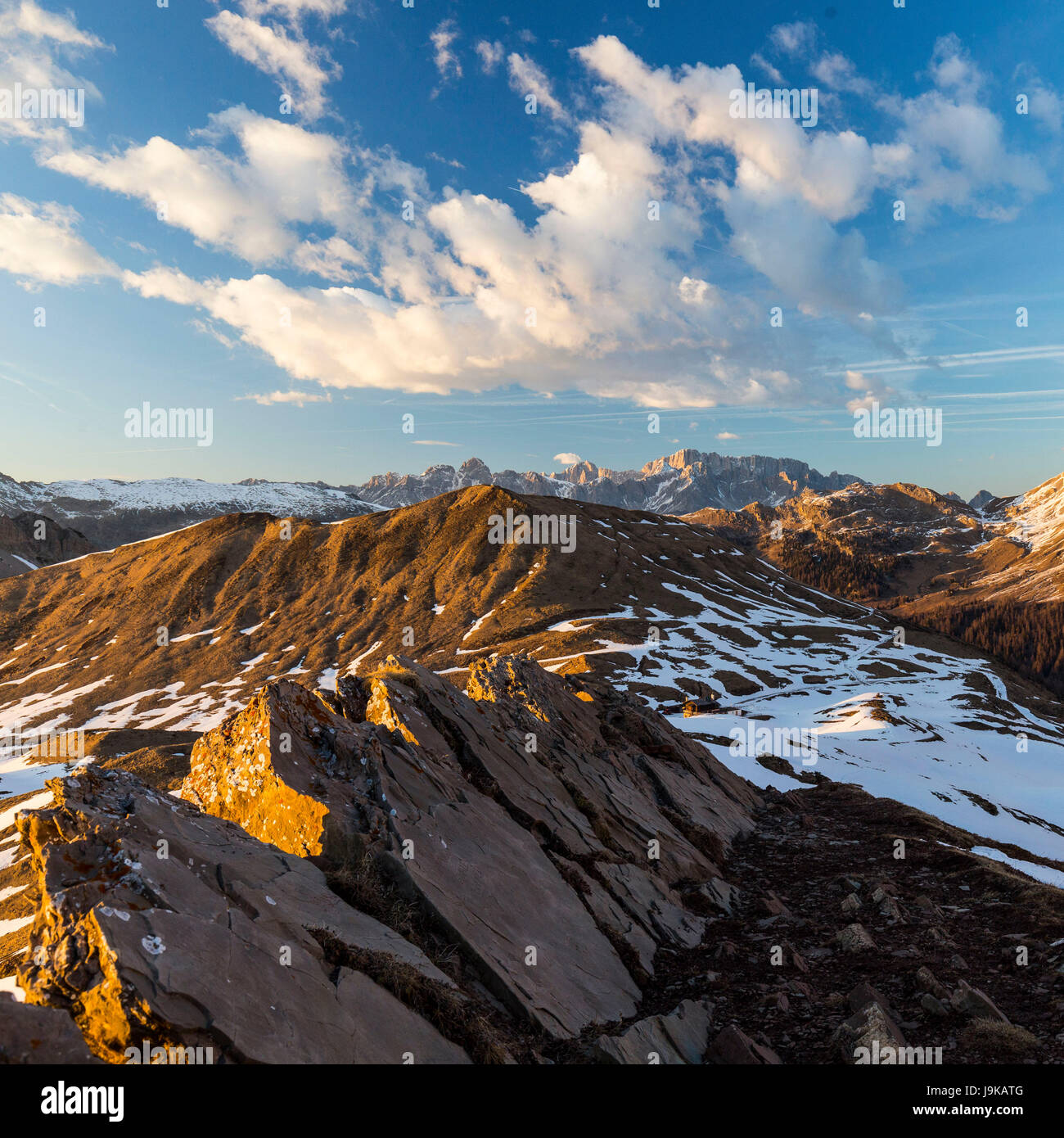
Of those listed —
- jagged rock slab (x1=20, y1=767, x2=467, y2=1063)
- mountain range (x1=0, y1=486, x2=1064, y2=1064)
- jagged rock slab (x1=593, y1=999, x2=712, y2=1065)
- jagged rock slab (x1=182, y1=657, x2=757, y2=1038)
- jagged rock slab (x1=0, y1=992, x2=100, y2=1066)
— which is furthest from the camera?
jagged rock slab (x1=182, y1=657, x2=757, y2=1038)

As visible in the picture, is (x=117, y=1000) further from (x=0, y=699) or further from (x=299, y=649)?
(x=0, y=699)

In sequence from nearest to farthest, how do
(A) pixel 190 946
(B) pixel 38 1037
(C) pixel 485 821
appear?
(B) pixel 38 1037
(A) pixel 190 946
(C) pixel 485 821

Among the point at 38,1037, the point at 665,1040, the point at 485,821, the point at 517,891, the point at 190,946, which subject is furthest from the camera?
the point at 485,821

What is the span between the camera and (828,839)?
101 ft

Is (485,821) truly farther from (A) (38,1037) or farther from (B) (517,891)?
(A) (38,1037)

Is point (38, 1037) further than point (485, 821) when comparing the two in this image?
No

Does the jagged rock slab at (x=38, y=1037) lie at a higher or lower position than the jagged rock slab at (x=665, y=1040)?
higher

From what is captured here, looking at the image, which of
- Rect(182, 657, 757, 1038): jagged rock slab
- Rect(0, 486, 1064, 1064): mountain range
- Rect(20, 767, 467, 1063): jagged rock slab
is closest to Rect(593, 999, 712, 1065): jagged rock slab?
Rect(0, 486, 1064, 1064): mountain range

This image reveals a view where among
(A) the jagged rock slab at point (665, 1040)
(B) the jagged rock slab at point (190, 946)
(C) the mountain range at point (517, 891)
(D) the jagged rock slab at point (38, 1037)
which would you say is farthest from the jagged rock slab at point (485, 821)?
(D) the jagged rock slab at point (38, 1037)

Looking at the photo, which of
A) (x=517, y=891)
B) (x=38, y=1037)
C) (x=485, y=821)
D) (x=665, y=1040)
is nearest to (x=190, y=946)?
(x=38, y=1037)

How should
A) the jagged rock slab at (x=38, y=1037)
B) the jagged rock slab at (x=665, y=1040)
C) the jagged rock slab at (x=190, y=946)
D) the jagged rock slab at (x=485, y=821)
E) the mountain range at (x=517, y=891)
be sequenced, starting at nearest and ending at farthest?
the jagged rock slab at (x=38, y=1037) < the jagged rock slab at (x=190, y=946) < the mountain range at (x=517, y=891) < the jagged rock slab at (x=665, y=1040) < the jagged rock slab at (x=485, y=821)

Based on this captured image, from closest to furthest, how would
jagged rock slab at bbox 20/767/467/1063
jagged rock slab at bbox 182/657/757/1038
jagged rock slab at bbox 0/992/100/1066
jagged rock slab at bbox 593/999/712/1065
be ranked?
jagged rock slab at bbox 0/992/100/1066
jagged rock slab at bbox 20/767/467/1063
jagged rock slab at bbox 593/999/712/1065
jagged rock slab at bbox 182/657/757/1038

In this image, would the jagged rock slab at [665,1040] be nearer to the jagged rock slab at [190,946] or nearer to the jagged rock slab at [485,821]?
the jagged rock slab at [485,821]

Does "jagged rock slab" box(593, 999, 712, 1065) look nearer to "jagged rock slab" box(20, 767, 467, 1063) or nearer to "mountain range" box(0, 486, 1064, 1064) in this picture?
"mountain range" box(0, 486, 1064, 1064)
